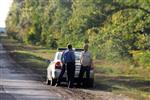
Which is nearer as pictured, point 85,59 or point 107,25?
point 85,59

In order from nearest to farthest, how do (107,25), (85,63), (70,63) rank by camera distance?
(70,63)
(85,63)
(107,25)

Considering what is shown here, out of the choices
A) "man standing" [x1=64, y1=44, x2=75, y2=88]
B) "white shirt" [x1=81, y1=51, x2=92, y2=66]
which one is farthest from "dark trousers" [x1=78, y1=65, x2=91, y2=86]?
"man standing" [x1=64, y1=44, x2=75, y2=88]

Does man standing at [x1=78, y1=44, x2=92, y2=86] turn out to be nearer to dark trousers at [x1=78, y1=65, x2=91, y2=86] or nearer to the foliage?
dark trousers at [x1=78, y1=65, x2=91, y2=86]

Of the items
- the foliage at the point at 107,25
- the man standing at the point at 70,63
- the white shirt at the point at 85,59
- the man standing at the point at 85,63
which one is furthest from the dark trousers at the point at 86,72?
the foliage at the point at 107,25

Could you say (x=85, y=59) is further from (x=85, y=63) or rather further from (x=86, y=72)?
(x=86, y=72)

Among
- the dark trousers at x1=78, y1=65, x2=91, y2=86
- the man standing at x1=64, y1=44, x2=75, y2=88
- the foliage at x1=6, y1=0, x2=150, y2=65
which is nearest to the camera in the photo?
the man standing at x1=64, y1=44, x2=75, y2=88

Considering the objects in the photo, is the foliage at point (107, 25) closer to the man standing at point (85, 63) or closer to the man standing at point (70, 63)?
the man standing at point (85, 63)

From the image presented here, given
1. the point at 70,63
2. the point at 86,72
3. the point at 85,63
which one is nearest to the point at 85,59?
the point at 85,63

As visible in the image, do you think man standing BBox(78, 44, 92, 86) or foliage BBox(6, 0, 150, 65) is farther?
foliage BBox(6, 0, 150, 65)

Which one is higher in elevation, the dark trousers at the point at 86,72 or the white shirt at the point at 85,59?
the white shirt at the point at 85,59

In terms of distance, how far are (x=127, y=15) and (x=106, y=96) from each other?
12.0 metres

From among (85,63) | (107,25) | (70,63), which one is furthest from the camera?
(107,25)

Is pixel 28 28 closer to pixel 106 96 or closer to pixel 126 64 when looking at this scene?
pixel 126 64

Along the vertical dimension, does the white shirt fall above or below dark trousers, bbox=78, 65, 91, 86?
above
